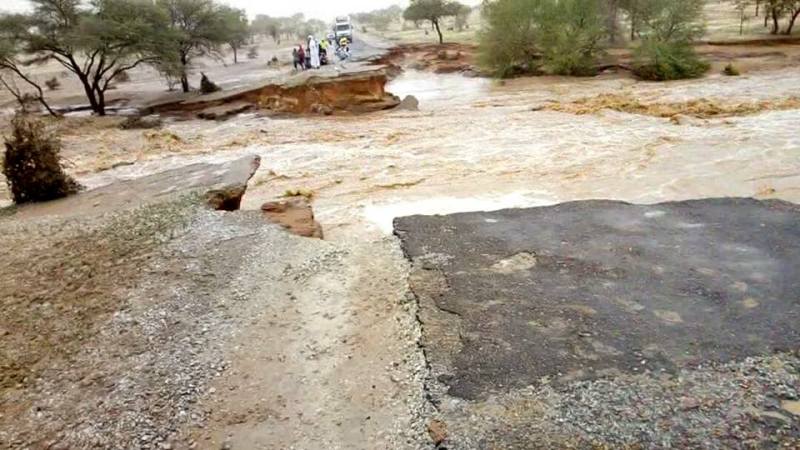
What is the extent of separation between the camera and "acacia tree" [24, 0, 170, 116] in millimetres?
23047

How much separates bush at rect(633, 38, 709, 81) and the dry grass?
599cm

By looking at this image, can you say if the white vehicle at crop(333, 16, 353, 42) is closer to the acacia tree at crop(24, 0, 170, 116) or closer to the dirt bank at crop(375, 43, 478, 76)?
the dirt bank at crop(375, 43, 478, 76)

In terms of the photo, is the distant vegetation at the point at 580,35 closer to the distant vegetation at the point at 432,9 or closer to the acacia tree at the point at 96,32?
the acacia tree at the point at 96,32

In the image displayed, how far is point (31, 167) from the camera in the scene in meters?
9.97

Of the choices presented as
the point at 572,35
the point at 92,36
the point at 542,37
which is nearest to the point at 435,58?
the point at 542,37

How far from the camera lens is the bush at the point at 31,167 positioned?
9.90 m

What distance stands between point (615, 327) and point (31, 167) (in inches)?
392

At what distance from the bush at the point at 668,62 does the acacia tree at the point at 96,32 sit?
2178 centimetres

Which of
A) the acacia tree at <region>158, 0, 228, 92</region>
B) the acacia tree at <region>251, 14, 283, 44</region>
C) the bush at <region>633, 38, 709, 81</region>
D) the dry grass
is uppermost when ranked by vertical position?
the acacia tree at <region>251, 14, 283, 44</region>

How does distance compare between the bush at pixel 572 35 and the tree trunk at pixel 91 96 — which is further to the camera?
the bush at pixel 572 35

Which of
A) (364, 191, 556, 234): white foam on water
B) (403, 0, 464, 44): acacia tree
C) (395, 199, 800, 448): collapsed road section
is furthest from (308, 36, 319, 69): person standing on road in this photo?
(395, 199, 800, 448): collapsed road section

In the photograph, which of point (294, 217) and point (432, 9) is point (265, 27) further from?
point (294, 217)

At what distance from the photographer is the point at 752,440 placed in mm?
3543

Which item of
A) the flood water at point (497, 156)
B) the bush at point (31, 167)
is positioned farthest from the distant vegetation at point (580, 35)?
the bush at point (31, 167)
